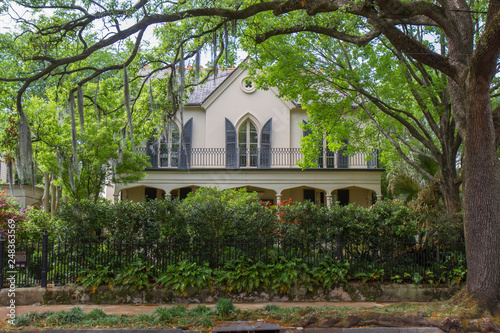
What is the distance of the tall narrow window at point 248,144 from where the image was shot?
24578mm

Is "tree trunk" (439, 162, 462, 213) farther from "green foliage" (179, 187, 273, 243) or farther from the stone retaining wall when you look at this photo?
"green foliage" (179, 187, 273, 243)

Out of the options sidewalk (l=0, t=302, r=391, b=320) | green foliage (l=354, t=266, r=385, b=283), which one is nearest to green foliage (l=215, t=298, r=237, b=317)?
sidewalk (l=0, t=302, r=391, b=320)

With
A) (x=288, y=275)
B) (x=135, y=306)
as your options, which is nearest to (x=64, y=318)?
(x=135, y=306)

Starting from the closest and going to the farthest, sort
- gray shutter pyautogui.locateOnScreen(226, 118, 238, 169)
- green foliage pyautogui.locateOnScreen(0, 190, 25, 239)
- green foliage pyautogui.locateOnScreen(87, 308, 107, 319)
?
green foliage pyautogui.locateOnScreen(87, 308, 107, 319), green foliage pyautogui.locateOnScreen(0, 190, 25, 239), gray shutter pyautogui.locateOnScreen(226, 118, 238, 169)

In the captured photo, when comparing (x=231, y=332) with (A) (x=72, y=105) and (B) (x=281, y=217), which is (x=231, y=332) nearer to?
(B) (x=281, y=217)

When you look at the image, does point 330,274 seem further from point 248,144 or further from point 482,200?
point 248,144

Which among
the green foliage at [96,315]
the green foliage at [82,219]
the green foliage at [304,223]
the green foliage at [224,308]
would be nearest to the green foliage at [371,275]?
the green foliage at [304,223]

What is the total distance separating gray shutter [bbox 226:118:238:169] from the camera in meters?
24.3

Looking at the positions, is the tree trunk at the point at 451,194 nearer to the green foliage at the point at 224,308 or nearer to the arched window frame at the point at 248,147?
the green foliage at the point at 224,308

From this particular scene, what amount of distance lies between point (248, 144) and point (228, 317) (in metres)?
17.2

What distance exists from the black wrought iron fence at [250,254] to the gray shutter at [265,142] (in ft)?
43.4

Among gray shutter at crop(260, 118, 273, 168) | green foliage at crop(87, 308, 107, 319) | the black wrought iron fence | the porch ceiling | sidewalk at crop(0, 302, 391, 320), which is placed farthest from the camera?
gray shutter at crop(260, 118, 273, 168)

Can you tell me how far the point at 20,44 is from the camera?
11.4 metres

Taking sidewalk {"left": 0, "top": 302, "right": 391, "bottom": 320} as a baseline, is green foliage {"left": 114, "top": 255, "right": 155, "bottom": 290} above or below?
above
